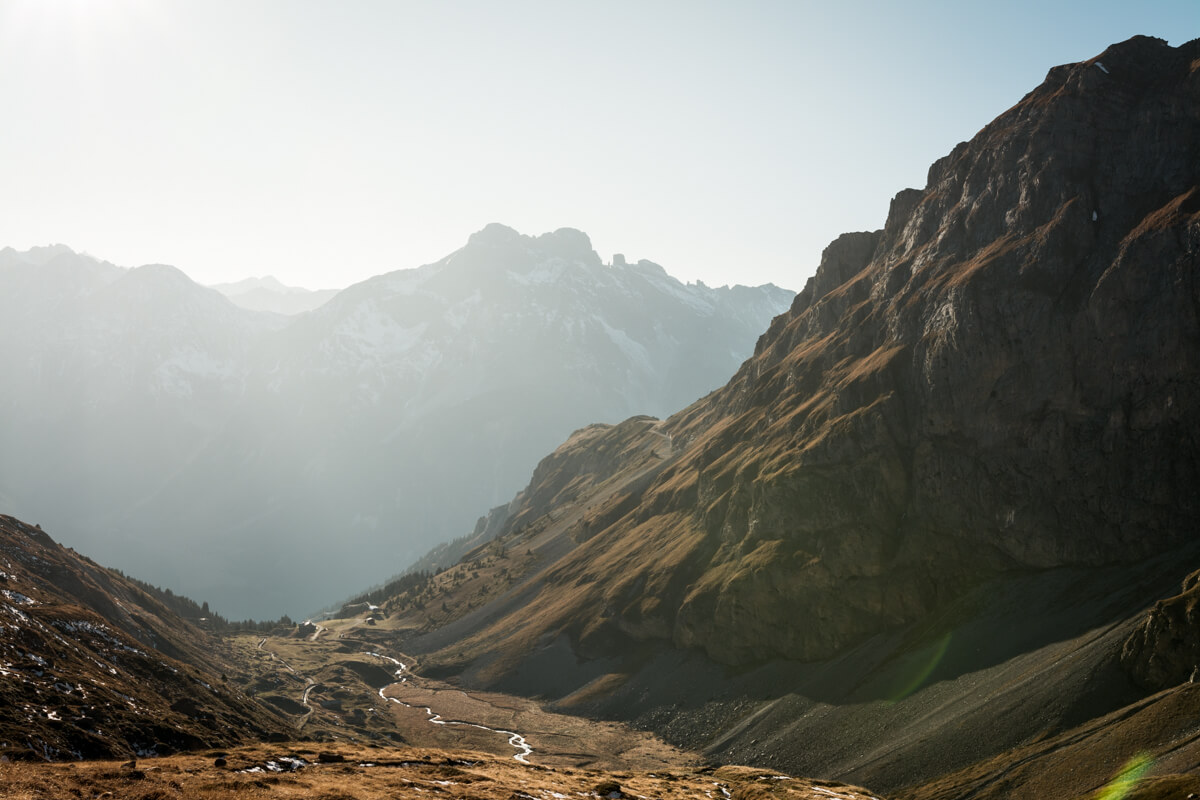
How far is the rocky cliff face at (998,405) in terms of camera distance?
106 meters

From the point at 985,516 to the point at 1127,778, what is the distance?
59270 millimetres

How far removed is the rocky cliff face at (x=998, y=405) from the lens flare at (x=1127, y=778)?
44275 mm

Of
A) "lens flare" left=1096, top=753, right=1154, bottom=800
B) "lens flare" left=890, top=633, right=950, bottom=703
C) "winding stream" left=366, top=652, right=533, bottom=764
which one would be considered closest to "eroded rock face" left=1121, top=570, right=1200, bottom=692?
"lens flare" left=1096, top=753, right=1154, bottom=800

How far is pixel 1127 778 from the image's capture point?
6378 cm

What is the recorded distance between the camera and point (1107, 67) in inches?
5389

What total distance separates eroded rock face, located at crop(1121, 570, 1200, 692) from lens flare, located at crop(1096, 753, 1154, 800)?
46.2 ft

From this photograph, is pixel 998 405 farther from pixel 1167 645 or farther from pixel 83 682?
pixel 83 682

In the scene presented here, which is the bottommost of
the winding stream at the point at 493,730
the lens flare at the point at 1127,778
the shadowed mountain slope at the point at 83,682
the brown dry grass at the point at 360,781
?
the lens flare at the point at 1127,778

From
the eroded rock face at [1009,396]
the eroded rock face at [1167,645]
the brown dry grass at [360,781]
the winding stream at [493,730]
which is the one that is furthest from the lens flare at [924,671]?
the winding stream at [493,730]

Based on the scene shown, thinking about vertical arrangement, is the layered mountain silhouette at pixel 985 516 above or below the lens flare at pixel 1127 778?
above

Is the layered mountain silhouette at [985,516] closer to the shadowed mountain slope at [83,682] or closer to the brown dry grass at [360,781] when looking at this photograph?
the brown dry grass at [360,781]

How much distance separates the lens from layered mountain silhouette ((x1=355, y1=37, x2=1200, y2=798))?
85562mm

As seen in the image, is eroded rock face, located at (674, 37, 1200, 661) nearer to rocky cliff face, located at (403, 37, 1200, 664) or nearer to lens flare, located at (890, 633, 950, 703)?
rocky cliff face, located at (403, 37, 1200, 664)

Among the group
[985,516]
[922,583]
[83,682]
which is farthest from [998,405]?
[83,682]
